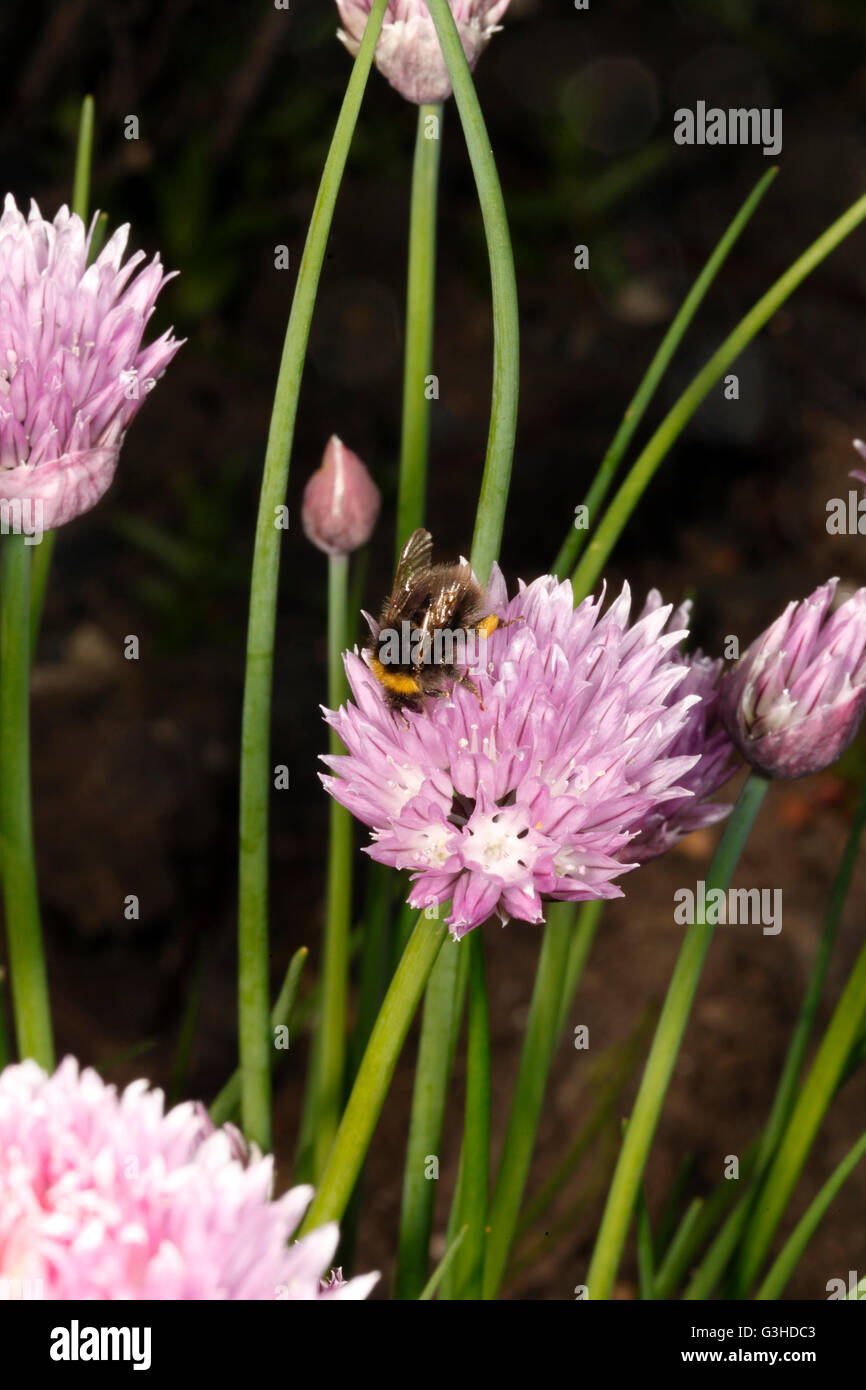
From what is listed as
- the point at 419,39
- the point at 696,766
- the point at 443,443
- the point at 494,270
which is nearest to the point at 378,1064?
the point at 696,766

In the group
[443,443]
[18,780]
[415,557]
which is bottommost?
[18,780]

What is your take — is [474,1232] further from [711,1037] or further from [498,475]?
[711,1037]

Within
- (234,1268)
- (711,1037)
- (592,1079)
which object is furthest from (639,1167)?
(711,1037)

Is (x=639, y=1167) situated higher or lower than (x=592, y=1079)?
higher

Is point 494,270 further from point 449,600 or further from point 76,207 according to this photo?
point 76,207

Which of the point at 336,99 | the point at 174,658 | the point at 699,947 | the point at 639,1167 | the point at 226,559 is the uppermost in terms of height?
the point at 336,99
